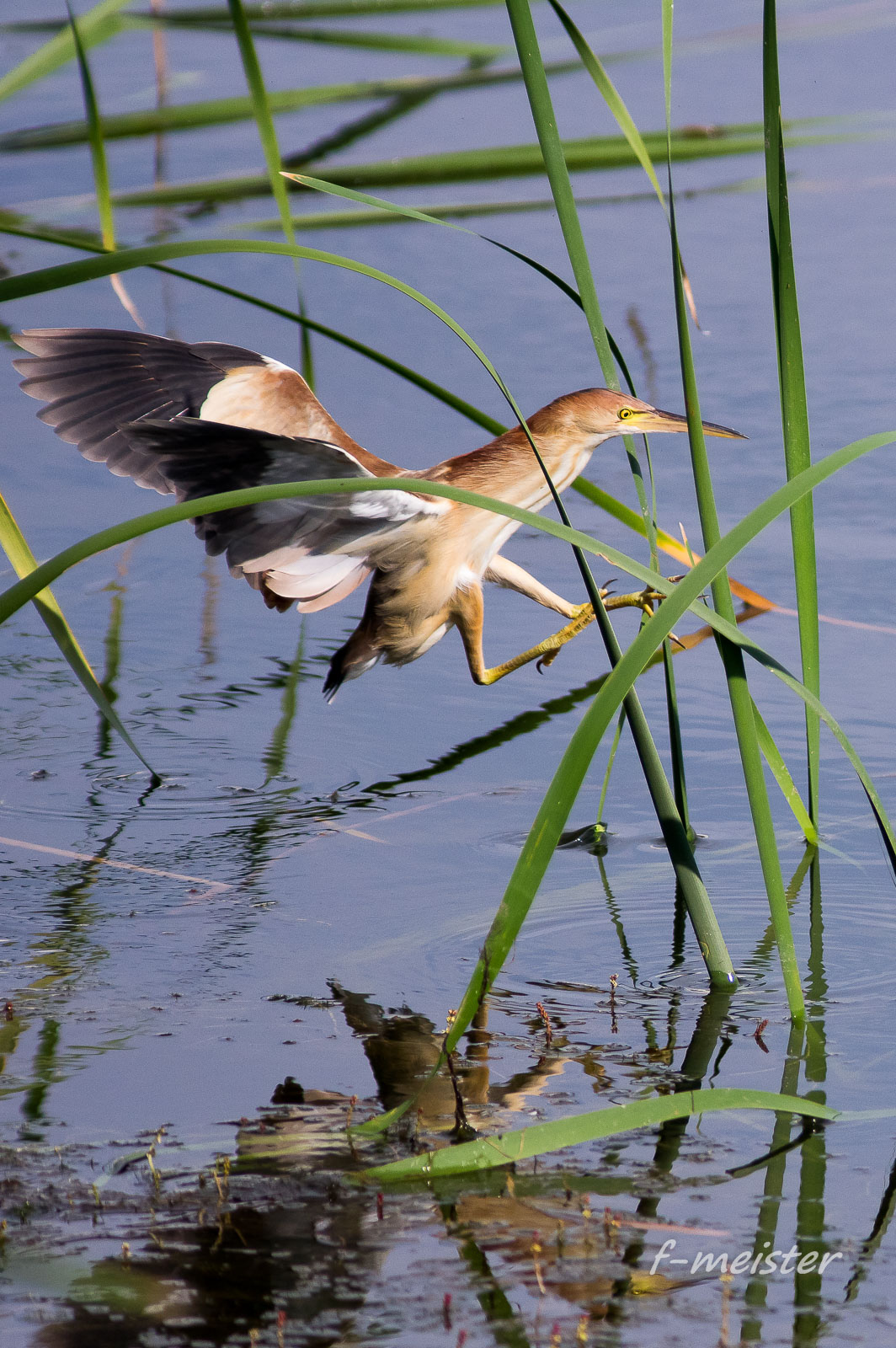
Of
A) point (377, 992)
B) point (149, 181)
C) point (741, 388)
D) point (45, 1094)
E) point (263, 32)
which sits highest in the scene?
point (263, 32)

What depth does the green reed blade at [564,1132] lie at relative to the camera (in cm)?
226

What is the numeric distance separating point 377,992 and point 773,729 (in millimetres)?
1619

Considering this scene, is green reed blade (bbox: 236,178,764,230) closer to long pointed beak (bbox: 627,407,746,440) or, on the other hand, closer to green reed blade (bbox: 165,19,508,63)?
green reed blade (bbox: 165,19,508,63)

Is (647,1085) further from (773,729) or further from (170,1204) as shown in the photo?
(773,729)

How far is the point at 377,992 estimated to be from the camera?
309cm

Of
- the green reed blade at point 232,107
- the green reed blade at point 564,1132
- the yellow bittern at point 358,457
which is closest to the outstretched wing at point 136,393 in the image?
the yellow bittern at point 358,457

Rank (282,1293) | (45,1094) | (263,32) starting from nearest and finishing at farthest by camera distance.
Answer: (282,1293), (45,1094), (263,32)

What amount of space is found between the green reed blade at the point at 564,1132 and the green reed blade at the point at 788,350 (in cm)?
88

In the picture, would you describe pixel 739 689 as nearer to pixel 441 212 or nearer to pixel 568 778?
pixel 568 778

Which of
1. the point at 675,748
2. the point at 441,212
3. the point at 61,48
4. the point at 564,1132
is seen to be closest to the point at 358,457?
the point at 675,748

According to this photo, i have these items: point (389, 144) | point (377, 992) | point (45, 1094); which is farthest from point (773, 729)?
point (389, 144)

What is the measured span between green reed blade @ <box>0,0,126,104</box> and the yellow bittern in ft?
10.00

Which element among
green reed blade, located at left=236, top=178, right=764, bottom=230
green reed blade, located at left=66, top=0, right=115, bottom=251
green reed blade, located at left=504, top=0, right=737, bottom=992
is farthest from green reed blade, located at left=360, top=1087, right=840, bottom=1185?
green reed blade, located at left=236, top=178, right=764, bottom=230

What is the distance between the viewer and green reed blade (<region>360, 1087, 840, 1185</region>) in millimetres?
2262
